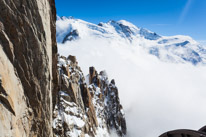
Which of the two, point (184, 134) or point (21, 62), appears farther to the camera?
point (21, 62)

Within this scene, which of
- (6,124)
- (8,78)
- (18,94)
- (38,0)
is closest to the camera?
(6,124)

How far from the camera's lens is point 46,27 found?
13414mm

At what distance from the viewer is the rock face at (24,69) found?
9531 mm

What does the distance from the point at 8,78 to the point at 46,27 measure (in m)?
5.74

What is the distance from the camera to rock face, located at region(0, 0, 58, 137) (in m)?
9.53

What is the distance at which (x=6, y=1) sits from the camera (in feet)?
32.9

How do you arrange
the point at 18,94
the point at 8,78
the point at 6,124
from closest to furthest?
the point at 6,124 → the point at 8,78 → the point at 18,94

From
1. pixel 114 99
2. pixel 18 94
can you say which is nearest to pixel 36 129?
pixel 18 94

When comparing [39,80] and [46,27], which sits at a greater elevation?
[46,27]

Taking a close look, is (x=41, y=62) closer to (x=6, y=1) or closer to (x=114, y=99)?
(x=6, y=1)

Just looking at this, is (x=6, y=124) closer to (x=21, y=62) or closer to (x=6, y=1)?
(x=21, y=62)

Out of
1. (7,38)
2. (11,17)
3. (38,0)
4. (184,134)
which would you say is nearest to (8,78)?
(7,38)

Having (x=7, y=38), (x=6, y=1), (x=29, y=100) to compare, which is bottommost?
(x=29, y=100)

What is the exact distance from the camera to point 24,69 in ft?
37.8
